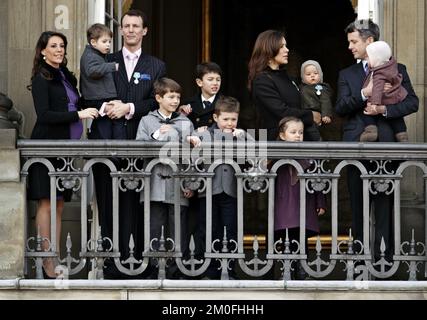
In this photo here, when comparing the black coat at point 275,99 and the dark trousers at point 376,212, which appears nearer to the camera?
the dark trousers at point 376,212

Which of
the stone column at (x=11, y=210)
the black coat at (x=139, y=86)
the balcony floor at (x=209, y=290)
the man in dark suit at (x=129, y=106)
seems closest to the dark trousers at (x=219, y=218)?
A: the balcony floor at (x=209, y=290)

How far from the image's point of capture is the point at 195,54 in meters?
21.4

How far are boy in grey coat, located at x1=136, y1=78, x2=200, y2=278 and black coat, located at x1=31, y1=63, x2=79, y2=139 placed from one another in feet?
1.99

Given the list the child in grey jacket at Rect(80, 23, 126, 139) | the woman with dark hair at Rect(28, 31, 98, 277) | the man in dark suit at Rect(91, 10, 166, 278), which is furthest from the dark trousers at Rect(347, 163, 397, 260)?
the woman with dark hair at Rect(28, 31, 98, 277)

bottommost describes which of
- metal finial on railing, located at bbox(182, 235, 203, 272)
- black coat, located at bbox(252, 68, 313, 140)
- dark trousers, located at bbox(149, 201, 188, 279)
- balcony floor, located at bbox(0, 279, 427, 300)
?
balcony floor, located at bbox(0, 279, 427, 300)

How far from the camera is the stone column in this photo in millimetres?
16109

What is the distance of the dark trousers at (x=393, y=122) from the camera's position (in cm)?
1644

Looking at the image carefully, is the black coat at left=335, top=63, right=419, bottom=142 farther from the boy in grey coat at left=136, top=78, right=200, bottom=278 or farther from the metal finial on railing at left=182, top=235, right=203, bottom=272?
the metal finial on railing at left=182, top=235, right=203, bottom=272

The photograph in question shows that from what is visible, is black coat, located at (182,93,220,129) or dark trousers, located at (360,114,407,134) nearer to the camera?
dark trousers, located at (360,114,407,134)

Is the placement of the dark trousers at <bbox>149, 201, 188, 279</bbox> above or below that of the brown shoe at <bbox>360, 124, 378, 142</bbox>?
below

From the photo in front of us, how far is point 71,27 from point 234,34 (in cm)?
378

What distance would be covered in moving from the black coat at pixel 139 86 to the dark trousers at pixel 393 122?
5.48ft

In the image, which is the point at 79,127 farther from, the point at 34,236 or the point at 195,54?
the point at 195,54

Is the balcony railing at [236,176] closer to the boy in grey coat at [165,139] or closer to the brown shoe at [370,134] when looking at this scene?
the boy in grey coat at [165,139]
